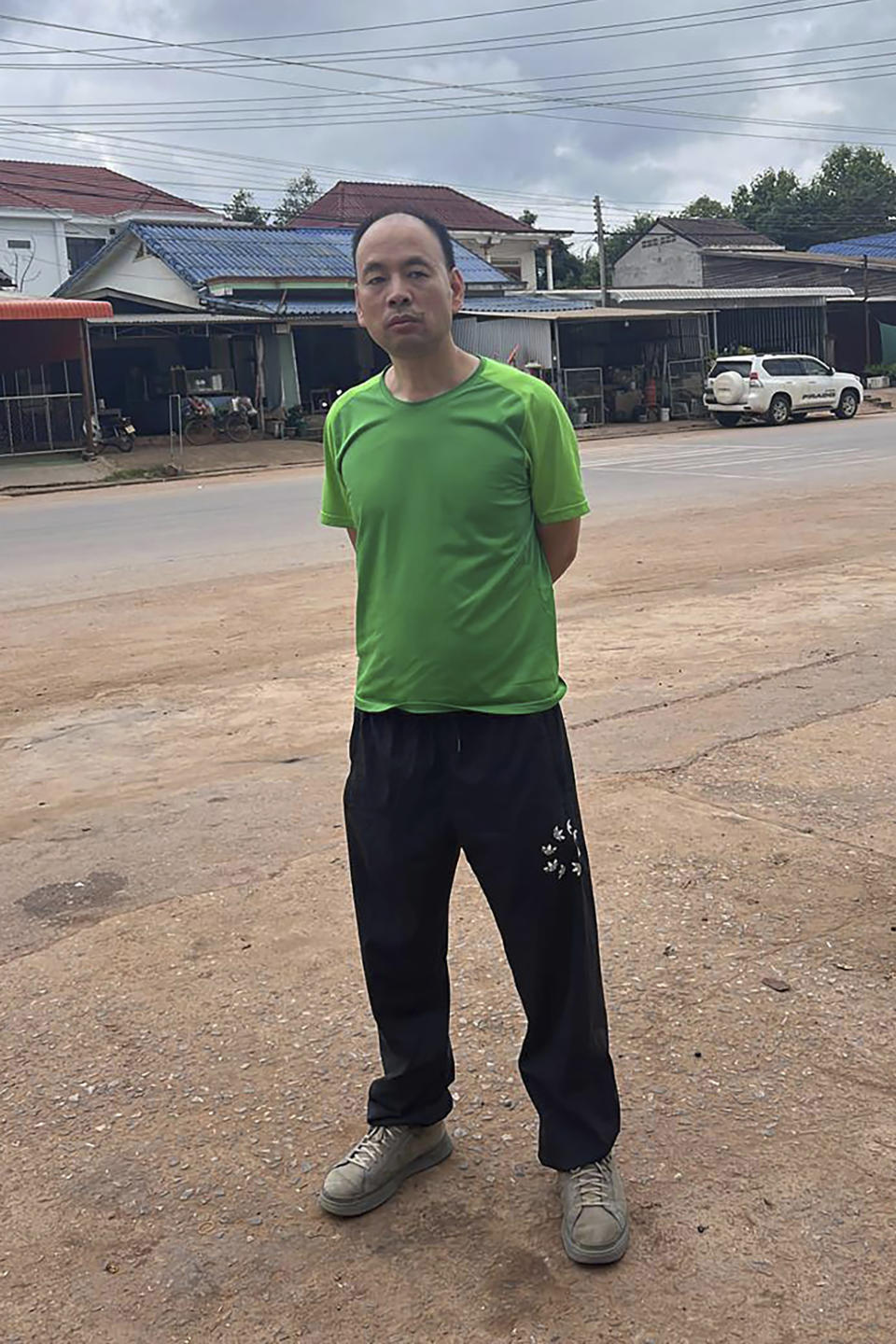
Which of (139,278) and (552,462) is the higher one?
(139,278)

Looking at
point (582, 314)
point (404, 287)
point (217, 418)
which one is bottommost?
point (404, 287)

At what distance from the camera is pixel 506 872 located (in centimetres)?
279

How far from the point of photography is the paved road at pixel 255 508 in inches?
492

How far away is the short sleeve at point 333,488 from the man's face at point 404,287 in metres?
0.26

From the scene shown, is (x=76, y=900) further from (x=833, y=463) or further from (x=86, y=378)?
(x=86, y=378)

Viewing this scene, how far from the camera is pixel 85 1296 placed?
8.69 ft

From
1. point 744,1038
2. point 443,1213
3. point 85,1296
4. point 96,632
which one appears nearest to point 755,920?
point 744,1038

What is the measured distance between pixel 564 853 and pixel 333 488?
0.94 m

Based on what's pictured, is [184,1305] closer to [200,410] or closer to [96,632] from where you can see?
[96,632]

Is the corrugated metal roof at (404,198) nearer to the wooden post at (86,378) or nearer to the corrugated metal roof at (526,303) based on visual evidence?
the corrugated metal roof at (526,303)

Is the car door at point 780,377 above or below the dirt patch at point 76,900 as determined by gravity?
above

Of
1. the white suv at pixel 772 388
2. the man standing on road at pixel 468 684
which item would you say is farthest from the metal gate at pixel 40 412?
the man standing on road at pixel 468 684

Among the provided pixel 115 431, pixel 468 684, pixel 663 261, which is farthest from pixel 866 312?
pixel 468 684

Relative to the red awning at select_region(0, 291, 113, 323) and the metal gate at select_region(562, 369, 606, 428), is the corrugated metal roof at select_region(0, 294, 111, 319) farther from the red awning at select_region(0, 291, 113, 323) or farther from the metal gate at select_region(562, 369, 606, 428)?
the metal gate at select_region(562, 369, 606, 428)
